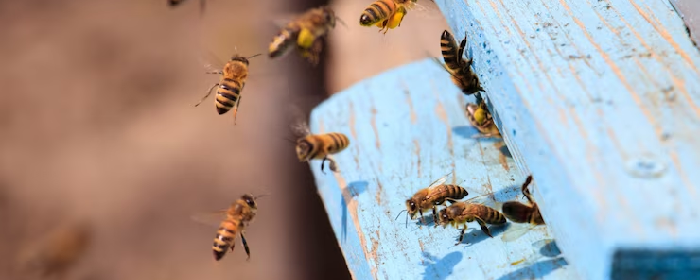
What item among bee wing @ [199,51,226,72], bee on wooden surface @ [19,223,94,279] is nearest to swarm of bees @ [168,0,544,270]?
bee wing @ [199,51,226,72]

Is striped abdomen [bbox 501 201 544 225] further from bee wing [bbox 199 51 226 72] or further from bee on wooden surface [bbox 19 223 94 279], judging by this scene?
bee on wooden surface [bbox 19 223 94 279]

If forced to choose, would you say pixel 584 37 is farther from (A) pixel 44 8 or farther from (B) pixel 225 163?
(A) pixel 44 8

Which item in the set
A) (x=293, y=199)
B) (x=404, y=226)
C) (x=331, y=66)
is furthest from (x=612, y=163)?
(x=331, y=66)

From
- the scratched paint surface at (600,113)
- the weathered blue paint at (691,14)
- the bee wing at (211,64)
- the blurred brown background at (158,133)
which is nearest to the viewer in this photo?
the scratched paint surface at (600,113)

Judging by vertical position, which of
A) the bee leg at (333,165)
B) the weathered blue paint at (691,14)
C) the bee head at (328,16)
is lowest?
the bee leg at (333,165)

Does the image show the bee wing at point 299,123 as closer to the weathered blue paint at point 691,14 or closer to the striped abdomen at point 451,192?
the striped abdomen at point 451,192

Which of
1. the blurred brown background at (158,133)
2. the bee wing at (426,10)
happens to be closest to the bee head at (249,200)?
the bee wing at (426,10)

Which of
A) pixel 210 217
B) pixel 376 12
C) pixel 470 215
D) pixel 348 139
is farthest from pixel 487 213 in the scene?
pixel 210 217
